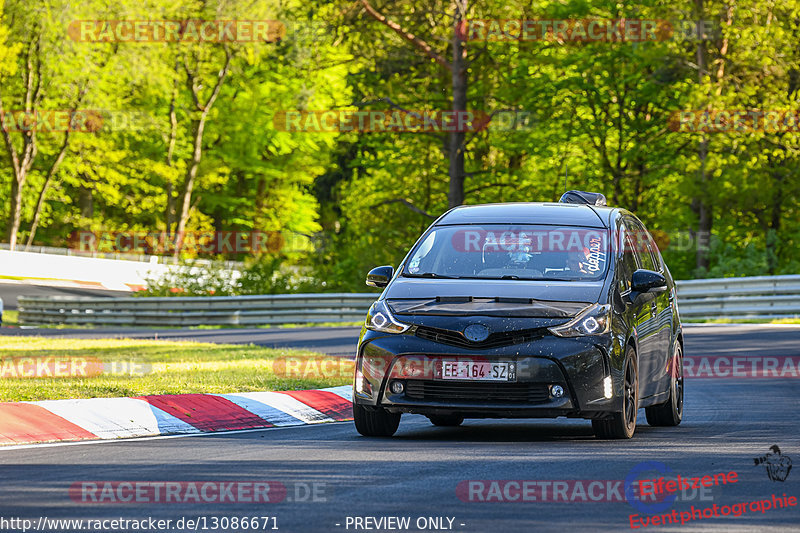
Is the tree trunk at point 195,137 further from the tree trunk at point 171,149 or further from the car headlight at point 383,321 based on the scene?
the car headlight at point 383,321

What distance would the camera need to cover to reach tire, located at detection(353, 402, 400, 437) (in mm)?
9711

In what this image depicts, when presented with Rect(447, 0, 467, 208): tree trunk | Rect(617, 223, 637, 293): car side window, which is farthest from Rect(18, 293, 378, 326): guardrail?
Rect(617, 223, 637, 293): car side window

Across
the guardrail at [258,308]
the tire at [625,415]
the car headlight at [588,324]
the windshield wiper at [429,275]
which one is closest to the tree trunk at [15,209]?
the guardrail at [258,308]

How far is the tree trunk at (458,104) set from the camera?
3500cm

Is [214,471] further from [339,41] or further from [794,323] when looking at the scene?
[339,41]

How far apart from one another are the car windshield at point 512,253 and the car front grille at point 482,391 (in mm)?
1092

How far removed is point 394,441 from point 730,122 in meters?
24.6

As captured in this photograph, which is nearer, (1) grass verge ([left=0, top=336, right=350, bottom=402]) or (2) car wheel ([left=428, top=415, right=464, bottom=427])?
(2) car wheel ([left=428, top=415, right=464, bottom=427])

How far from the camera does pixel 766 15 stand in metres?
33.3

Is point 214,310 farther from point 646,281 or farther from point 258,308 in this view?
point 646,281

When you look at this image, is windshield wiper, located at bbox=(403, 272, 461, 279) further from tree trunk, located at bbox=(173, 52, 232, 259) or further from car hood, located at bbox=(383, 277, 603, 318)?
tree trunk, located at bbox=(173, 52, 232, 259)

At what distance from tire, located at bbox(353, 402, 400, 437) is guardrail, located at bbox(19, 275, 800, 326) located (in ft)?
60.6

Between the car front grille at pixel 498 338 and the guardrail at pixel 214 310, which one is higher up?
the car front grille at pixel 498 338

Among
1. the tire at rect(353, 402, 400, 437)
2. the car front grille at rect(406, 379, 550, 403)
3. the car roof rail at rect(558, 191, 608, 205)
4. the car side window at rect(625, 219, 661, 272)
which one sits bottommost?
the tire at rect(353, 402, 400, 437)
